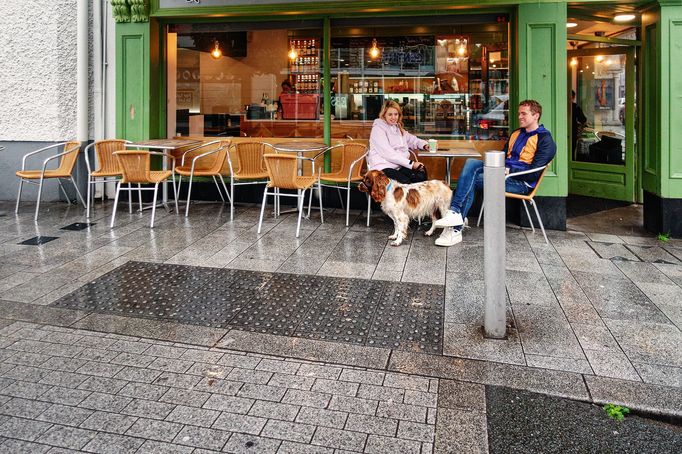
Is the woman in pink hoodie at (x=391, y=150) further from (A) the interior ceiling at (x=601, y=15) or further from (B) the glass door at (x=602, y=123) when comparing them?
(B) the glass door at (x=602, y=123)

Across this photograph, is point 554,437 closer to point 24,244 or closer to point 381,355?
point 381,355

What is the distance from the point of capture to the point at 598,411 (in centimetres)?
312

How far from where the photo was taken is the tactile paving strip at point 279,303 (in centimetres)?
414

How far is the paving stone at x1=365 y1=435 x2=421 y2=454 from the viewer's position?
105 inches

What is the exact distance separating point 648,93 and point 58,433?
26.0 ft

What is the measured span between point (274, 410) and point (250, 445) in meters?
0.33

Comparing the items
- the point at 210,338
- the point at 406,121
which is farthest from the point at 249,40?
the point at 210,338

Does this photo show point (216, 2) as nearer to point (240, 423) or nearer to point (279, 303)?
point (279, 303)

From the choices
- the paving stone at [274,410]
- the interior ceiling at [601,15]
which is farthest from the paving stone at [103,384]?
the interior ceiling at [601,15]

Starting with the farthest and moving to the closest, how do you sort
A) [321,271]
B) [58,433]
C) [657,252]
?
[657,252] → [321,271] → [58,433]

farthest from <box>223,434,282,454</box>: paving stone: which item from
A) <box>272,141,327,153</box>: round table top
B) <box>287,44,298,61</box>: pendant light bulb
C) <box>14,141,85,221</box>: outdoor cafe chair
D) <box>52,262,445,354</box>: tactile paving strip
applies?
<box>287,44,298,61</box>: pendant light bulb

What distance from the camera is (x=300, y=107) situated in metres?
9.18

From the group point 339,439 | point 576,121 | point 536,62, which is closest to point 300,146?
point 536,62

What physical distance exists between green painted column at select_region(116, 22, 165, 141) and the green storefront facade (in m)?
0.02
